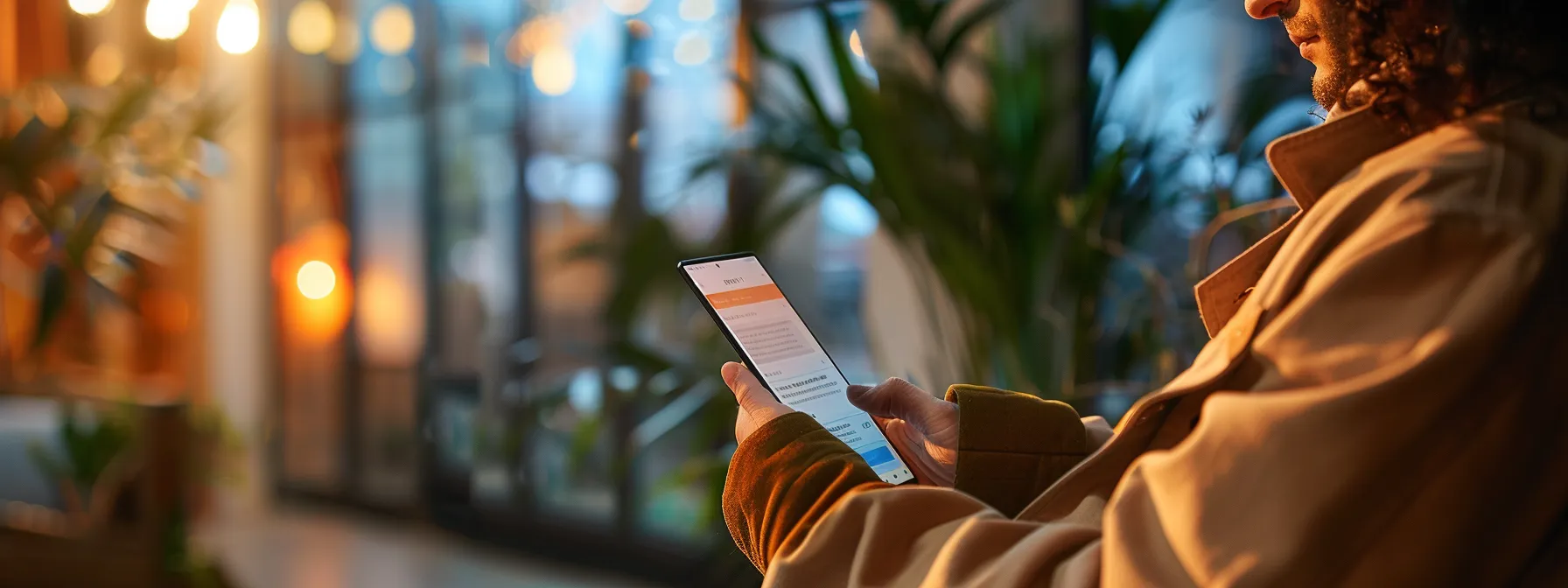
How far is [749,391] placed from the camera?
3.02 ft

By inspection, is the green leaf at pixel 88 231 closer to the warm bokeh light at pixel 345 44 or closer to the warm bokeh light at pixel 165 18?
the warm bokeh light at pixel 165 18

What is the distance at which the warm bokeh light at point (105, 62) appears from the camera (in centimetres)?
539

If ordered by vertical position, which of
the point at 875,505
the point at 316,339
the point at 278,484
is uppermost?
the point at 875,505

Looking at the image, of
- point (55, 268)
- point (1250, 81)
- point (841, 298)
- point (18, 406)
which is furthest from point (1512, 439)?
point (18, 406)

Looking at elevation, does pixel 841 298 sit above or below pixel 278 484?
above

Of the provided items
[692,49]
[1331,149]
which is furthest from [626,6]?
[1331,149]

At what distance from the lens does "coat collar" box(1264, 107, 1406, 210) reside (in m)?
0.72

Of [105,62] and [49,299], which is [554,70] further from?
[105,62]

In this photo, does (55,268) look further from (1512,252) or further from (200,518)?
(1512,252)

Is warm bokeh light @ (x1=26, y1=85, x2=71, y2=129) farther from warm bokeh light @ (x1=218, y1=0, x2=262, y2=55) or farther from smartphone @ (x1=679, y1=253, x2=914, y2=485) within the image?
smartphone @ (x1=679, y1=253, x2=914, y2=485)

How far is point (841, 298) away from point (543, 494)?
1594 millimetres

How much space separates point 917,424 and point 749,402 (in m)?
0.18

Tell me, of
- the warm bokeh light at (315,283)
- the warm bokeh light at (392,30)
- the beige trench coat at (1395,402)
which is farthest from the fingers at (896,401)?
the warm bokeh light at (315,283)

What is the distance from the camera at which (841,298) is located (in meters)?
3.60
